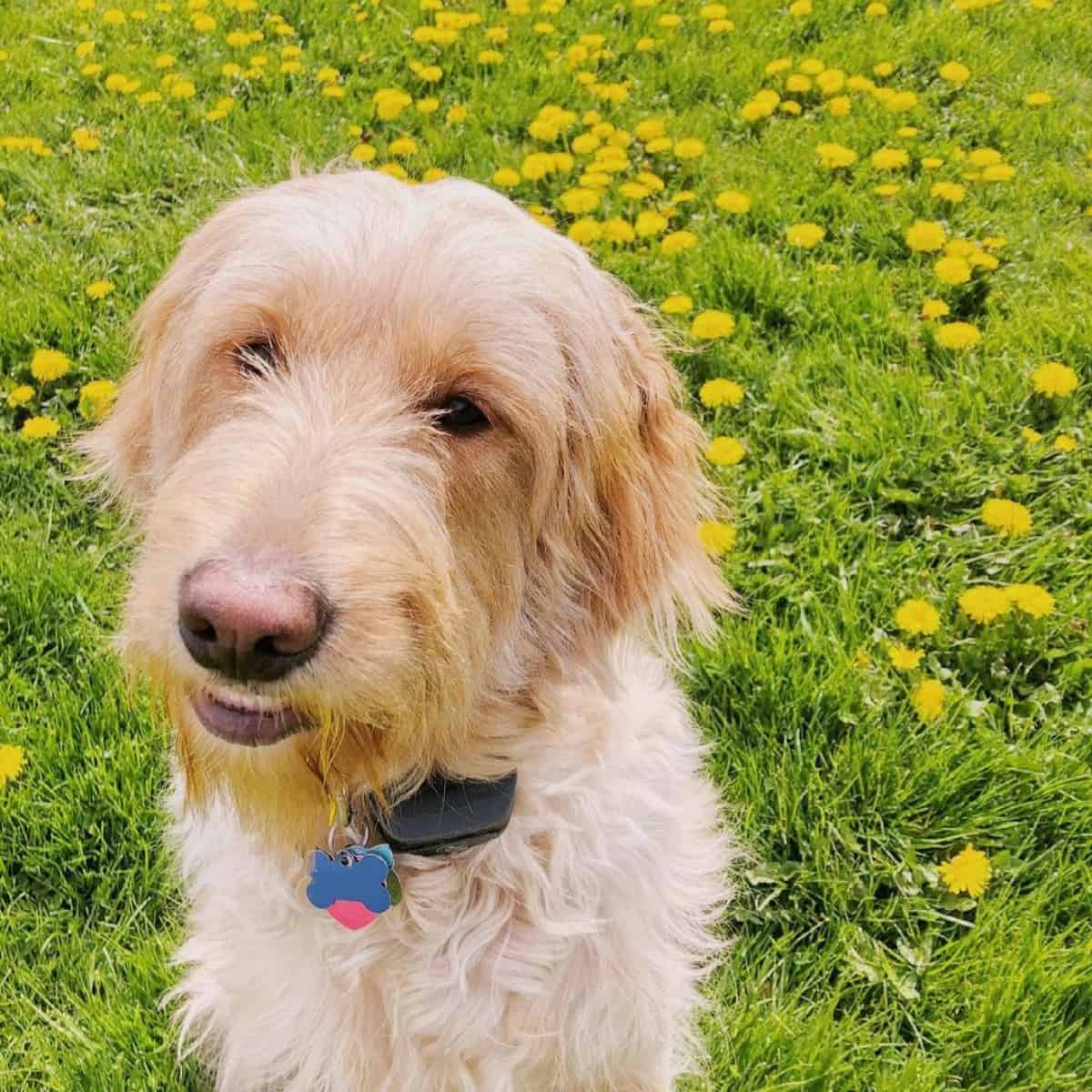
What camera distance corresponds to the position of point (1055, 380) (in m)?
3.35

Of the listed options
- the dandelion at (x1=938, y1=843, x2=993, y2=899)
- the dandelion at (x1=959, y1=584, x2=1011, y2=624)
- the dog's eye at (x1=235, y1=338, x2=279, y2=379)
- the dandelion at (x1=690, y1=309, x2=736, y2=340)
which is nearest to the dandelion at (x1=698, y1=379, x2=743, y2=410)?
the dandelion at (x1=690, y1=309, x2=736, y2=340)

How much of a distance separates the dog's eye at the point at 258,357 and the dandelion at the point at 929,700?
70.9 inches

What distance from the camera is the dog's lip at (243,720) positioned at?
153 cm

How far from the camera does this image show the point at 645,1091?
232 cm

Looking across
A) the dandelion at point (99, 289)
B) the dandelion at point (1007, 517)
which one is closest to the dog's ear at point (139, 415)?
the dandelion at point (99, 289)

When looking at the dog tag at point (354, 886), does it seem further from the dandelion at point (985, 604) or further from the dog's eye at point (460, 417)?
the dandelion at point (985, 604)

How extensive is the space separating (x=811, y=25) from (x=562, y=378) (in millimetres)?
4297

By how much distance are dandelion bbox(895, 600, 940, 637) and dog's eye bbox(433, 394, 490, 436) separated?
153 cm

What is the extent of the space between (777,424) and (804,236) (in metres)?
0.92

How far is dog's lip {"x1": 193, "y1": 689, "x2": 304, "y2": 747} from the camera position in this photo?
1534 mm

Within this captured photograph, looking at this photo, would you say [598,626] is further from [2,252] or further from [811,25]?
[811,25]

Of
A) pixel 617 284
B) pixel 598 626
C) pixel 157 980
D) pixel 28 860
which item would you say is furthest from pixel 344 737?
pixel 28 860

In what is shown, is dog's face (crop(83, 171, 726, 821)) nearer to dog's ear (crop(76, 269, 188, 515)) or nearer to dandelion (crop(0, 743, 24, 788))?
dog's ear (crop(76, 269, 188, 515))

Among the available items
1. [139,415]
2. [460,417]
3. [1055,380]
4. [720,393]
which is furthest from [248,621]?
[1055,380]
